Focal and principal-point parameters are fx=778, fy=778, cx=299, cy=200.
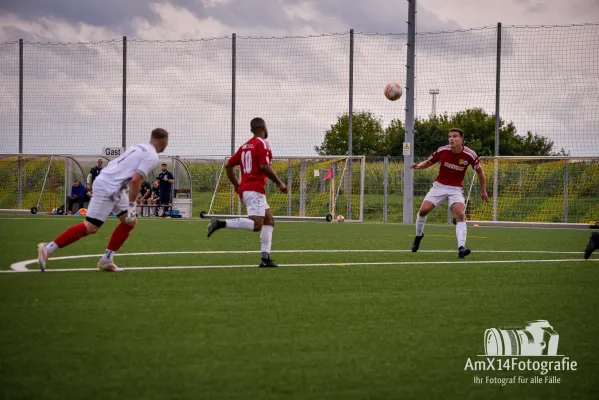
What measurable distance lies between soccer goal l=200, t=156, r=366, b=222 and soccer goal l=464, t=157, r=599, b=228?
4.17m

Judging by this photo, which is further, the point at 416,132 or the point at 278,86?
the point at 278,86

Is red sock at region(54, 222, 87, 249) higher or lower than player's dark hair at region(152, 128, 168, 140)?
lower

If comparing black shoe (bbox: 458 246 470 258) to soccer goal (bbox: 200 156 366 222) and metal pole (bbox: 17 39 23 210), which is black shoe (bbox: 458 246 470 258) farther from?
metal pole (bbox: 17 39 23 210)

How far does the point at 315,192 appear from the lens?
28984 mm

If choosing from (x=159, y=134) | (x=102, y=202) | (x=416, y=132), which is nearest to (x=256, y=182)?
(x=159, y=134)

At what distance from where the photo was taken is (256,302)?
6438mm

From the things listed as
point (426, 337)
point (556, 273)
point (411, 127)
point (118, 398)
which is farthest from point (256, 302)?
point (411, 127)

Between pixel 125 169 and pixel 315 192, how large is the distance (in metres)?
20.2

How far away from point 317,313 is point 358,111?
22.6m

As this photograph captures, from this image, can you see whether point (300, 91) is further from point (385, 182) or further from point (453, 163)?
point (453, 163)

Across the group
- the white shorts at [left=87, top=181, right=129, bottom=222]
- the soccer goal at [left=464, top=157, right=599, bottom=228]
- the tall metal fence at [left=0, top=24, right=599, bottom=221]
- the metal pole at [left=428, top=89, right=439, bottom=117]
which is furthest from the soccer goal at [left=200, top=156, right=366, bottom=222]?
the white shorts at [left=87, top=181, right=129, bottom=222]

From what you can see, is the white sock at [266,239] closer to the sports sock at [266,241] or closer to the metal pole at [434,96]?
the sports sock at [266,241]

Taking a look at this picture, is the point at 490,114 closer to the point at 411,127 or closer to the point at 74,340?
the point at 411,127

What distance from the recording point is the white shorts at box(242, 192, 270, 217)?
9.97 metres
